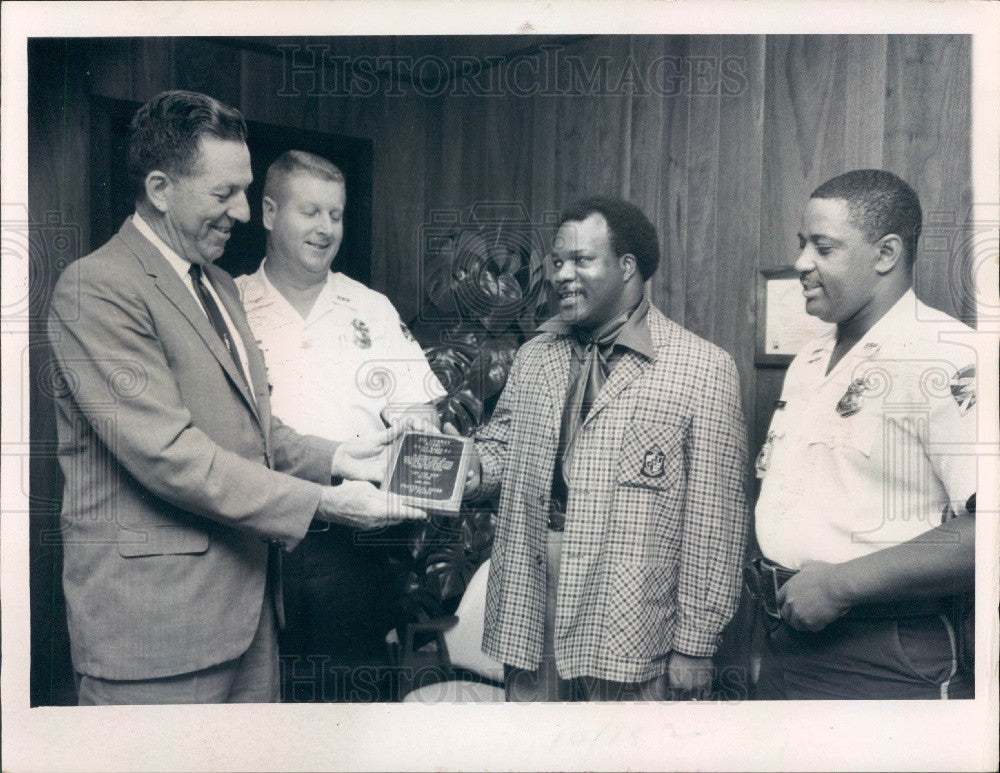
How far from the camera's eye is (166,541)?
232 centimetres

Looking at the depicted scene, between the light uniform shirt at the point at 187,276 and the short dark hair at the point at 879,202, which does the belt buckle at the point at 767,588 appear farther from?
the light uniform shirt at the point at 187,276

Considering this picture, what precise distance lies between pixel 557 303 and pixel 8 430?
1.54 metres

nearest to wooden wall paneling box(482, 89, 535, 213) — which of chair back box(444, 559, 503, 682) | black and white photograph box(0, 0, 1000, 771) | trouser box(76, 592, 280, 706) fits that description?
black and white photograph box(0, 0, 1000, 771)

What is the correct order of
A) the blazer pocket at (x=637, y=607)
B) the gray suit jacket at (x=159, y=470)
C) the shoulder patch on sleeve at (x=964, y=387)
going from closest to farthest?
the gray suit jacket at (x=159, y=470)
the blazer pocket at (x=637, y=607)
the shoulder patch on sleeve at (x=964, y=387)

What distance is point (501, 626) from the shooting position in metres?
2.45

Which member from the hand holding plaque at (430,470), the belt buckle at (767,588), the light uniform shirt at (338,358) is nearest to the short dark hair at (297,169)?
the light uniform shirt at (338,358)

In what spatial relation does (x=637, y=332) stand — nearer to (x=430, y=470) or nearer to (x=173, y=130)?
(x=430, y=470)

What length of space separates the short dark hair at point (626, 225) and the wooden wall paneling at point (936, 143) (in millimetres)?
680

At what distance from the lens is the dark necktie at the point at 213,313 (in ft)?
7.67

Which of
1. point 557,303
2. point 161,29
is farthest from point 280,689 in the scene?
point 161,29

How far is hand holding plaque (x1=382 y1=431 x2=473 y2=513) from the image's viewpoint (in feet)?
8.03

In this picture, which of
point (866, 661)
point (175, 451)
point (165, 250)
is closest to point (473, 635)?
point (175, 451)

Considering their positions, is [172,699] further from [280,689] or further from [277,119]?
[277,119]

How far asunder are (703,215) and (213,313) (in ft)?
4.44
